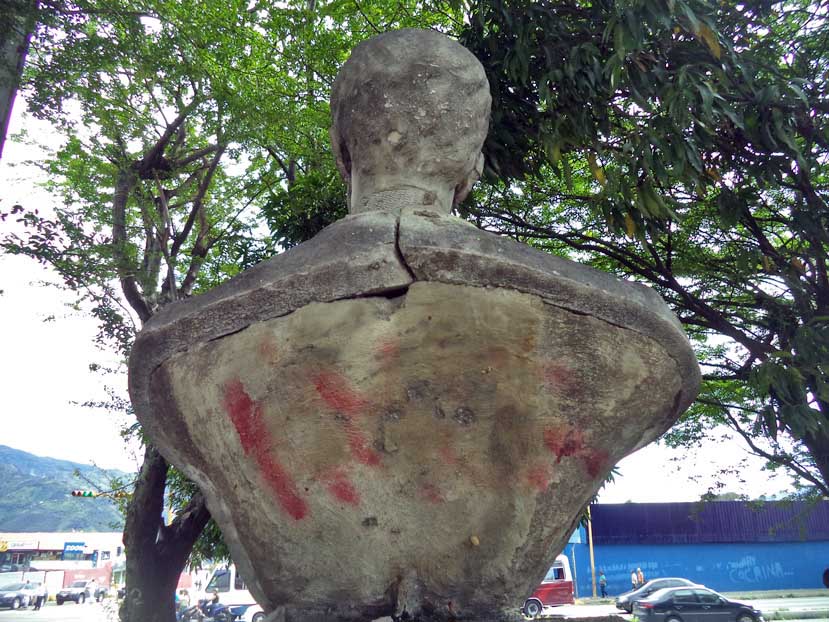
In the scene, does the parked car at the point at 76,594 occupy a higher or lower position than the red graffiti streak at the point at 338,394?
lower

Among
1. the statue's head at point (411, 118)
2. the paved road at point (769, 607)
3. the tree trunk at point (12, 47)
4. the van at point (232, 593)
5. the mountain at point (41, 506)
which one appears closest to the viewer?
the statue's head at point (411, 118)

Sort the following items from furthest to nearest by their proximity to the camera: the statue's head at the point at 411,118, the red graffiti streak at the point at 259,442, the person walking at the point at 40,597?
the person walking at the point at 40,597 → the statue's head at the point at 411,118 → the red graffiti streak at the point at 259,442

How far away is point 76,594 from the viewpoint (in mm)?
26984

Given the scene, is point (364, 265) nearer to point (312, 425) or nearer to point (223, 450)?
point (312, 425)

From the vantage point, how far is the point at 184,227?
9.12 m

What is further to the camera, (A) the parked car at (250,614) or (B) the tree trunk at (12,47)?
(A) the parked car at (250,614)

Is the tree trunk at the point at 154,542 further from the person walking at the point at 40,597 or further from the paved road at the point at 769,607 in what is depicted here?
the person walking at the point at 40,597

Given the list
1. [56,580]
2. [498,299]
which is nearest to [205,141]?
[498,299]

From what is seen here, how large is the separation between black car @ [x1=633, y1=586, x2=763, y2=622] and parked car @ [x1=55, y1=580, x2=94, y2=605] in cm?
2247

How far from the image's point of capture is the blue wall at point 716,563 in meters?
19.0

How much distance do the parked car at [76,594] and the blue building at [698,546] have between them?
19.3 meters

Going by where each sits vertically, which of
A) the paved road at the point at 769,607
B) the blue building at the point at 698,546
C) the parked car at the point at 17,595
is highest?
the blue building at the point at 698,546

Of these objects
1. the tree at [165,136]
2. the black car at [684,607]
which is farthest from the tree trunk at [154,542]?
the black car at [684,607]

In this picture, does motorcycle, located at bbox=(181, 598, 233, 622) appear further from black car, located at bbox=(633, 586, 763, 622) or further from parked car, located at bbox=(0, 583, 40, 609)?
parked car, located at bbox=(0, 583, 40, 609)
